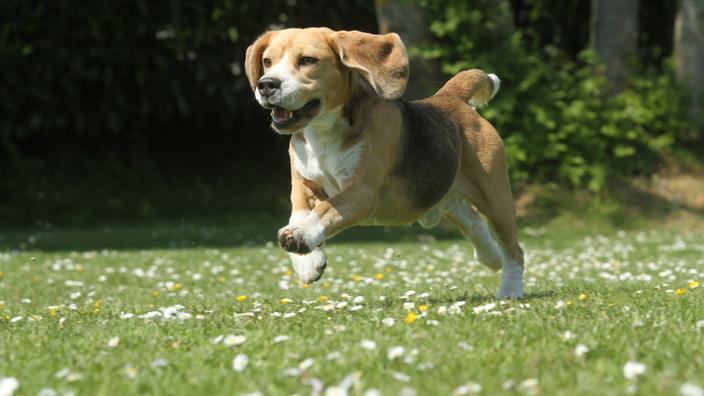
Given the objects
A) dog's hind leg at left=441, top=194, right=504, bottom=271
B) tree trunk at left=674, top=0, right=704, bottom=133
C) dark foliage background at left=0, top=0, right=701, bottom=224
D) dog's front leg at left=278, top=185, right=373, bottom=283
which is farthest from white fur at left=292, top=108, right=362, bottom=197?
tree trunk at left=674, top=0, right=704, bottom=133

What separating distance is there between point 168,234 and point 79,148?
468cm

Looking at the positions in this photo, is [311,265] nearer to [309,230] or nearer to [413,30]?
[309,230]

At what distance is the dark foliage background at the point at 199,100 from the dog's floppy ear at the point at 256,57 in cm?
1121

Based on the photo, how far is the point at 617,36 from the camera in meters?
19.4

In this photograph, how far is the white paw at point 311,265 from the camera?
6.65 m

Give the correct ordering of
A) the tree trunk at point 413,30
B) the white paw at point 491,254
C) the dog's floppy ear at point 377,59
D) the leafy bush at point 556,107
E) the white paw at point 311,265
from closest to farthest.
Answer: the dog's floppy ear at point 377,59, the white paw at point 311,265, the white paw at point 491,254, the tree trunk at point 413,30, the leafy bush at point 556,107

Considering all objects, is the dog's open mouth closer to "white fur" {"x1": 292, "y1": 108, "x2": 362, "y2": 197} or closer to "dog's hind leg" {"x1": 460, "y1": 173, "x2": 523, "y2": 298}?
"white fur" {"x1": 292, "y1": 108, "x2": 362, "y2": 197}

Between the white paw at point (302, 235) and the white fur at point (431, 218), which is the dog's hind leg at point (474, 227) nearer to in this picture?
the white fur at point (431, 218)

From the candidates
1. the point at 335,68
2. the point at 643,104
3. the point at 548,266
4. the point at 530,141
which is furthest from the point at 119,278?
the point at 643,104

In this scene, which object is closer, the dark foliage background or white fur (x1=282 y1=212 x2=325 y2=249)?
white fur (x1=282 y1=212 x2=325 y2=249)

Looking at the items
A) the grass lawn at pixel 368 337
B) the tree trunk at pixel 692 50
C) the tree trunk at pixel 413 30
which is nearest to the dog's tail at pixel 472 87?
the grass lawn at pixel 368 337

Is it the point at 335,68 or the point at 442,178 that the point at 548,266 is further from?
the point at 335,68

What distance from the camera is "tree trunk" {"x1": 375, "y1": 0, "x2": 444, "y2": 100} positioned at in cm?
1822

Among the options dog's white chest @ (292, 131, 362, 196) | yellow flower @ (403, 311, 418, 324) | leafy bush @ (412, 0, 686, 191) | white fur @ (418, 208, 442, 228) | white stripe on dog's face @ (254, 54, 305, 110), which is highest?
white stripe on dog's face @ (254, 54, 305, 110)
